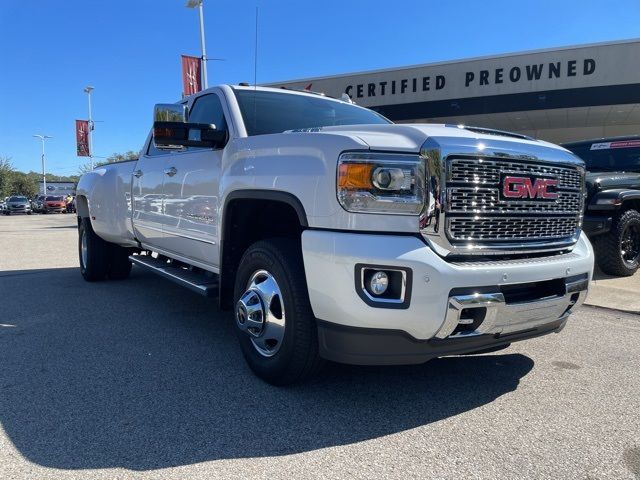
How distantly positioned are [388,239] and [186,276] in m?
2.46

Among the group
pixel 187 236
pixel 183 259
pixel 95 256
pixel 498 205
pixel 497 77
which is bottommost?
pixel 95 256

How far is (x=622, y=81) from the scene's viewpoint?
19.5 meters

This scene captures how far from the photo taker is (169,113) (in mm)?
3754

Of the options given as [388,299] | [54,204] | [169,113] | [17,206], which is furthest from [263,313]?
[17,206]

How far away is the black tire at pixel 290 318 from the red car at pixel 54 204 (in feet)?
143

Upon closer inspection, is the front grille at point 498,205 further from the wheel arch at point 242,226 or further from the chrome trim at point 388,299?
the wheel arch at point 242,226

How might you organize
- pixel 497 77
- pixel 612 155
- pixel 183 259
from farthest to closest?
pixel 497 77 → pixel 612 155 → pixel 183 259

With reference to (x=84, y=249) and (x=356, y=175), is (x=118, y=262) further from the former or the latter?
(x=356, y=175)

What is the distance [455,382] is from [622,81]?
20522 millimetres

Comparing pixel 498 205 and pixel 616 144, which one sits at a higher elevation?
pixel 616 144

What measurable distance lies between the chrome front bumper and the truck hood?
0.81 m

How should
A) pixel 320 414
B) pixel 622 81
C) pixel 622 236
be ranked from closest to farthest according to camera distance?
pixel 320 414 < pixel 622 236 < pixel 622 81

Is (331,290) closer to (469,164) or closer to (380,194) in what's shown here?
(380,194)

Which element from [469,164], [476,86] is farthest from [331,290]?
[476,86]
